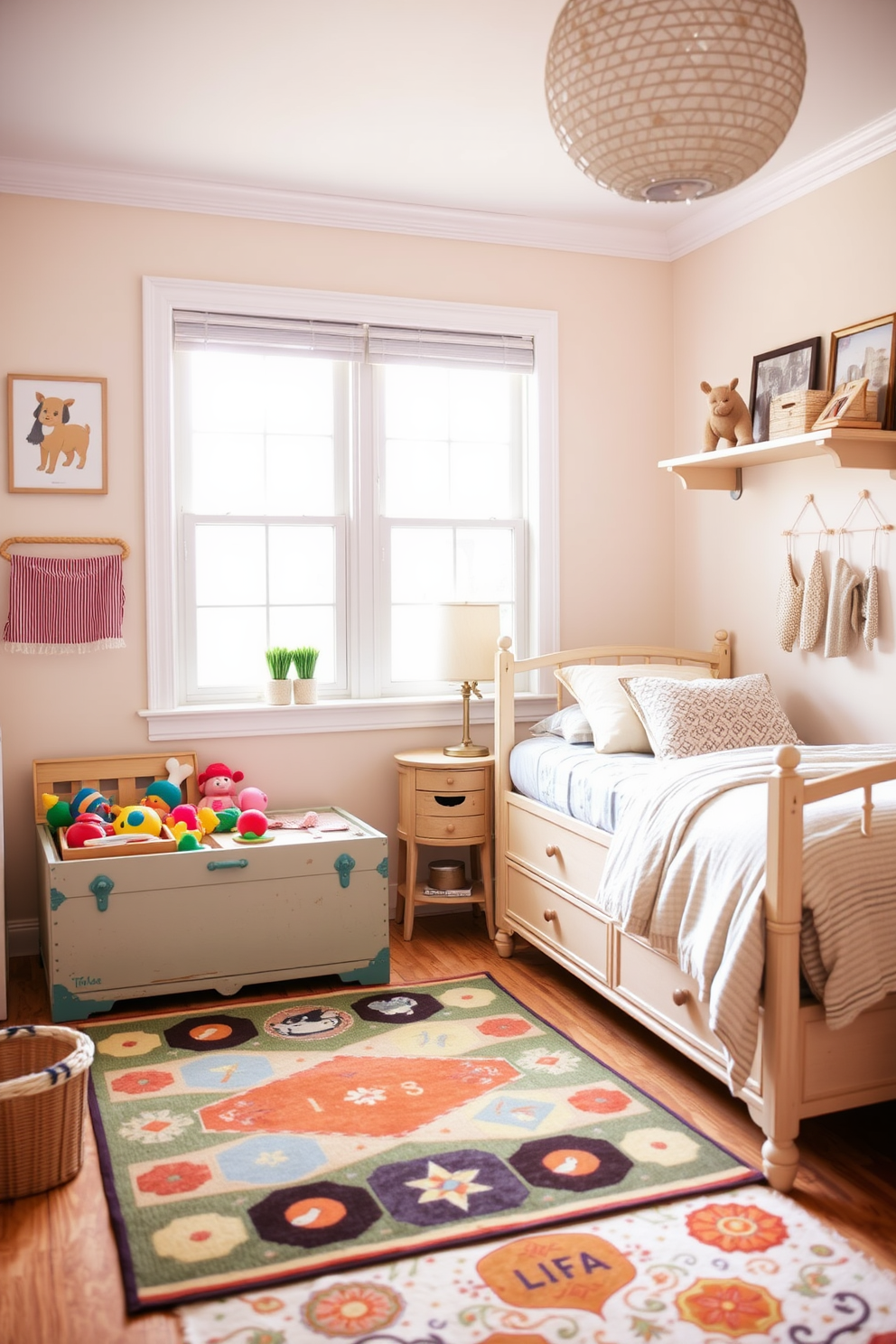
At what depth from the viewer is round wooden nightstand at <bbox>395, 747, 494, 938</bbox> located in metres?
3.81

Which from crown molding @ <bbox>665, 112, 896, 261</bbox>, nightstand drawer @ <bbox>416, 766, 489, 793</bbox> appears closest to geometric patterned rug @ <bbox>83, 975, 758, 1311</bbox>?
nightstand drawer @ <bbox>416, 766, 489, 793</bbox>

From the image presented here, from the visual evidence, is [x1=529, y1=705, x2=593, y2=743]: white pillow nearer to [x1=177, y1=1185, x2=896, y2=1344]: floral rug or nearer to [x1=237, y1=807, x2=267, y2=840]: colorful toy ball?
[x1=237, y1=807, x2=267, y2=840]: colorful toy ball

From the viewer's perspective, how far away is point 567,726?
3725mm

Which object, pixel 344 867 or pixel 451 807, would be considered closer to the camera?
pixel 344 867

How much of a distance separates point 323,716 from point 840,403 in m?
1.99

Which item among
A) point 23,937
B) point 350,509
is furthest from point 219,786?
point 350,509

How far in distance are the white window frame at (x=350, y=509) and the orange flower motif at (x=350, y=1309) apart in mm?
2247

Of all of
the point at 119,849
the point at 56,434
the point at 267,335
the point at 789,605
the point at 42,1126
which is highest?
the point at 267,335

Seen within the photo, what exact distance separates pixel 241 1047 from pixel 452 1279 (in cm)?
114

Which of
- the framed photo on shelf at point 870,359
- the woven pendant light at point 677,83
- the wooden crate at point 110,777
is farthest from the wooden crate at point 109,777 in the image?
the woven pendant light at point 677,83

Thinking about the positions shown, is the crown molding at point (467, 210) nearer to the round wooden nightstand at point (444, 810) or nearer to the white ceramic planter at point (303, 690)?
the white ceramic planter at point (303, 690)

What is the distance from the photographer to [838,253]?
3.47 meters

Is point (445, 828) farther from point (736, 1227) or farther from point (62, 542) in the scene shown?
point (736, 1227)

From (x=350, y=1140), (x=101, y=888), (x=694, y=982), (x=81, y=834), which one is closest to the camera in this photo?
(x=350, y=1140)
